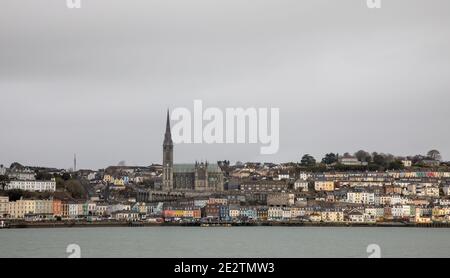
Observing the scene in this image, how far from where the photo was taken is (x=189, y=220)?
5975 cm

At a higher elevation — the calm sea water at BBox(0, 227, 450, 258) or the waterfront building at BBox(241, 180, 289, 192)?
the waterfront building at BBox(241, 180, 289, 192)

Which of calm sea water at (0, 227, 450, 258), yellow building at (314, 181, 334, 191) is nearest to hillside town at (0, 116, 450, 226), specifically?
yellow building at (314, 181, 334, 191)

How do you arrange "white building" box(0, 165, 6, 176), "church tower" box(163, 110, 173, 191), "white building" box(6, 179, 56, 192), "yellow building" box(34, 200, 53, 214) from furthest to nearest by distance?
"church tower" box(163, 110, 173, 191)
"white building" box(0, 165, 6, 176)
"white building" box(6, 179, 56, 192)
"yellow building" box(34, 200, 53, 214)

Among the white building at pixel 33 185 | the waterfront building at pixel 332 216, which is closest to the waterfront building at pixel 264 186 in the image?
the waterfront building at pixel 332 216

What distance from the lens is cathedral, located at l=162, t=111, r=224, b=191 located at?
75113 millimetres

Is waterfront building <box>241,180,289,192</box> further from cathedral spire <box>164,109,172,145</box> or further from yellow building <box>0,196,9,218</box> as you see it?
yellow building <box>0,196,9,218</box>

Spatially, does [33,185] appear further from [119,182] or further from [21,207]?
[119,182]

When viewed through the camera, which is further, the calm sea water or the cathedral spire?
the cathedral spire

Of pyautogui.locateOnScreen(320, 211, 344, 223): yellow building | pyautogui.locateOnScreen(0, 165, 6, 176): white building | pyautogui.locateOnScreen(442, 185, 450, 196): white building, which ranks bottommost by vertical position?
pyautogui.locateOnScreen(320, 211, 344, 223): yellow building

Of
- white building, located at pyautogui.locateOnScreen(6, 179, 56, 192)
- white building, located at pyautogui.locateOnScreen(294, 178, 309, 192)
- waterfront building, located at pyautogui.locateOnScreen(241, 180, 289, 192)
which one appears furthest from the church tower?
white building, located at pyautogui.locateOnScreen(6, 179, 56, 192)

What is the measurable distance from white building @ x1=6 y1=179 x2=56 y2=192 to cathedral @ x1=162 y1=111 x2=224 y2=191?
9.65 meters

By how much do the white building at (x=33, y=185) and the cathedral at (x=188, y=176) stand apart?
965 cm

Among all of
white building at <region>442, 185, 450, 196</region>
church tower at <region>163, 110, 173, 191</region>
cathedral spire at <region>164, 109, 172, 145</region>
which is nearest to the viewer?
white building at <region>442, 185, 450, 196</region>
